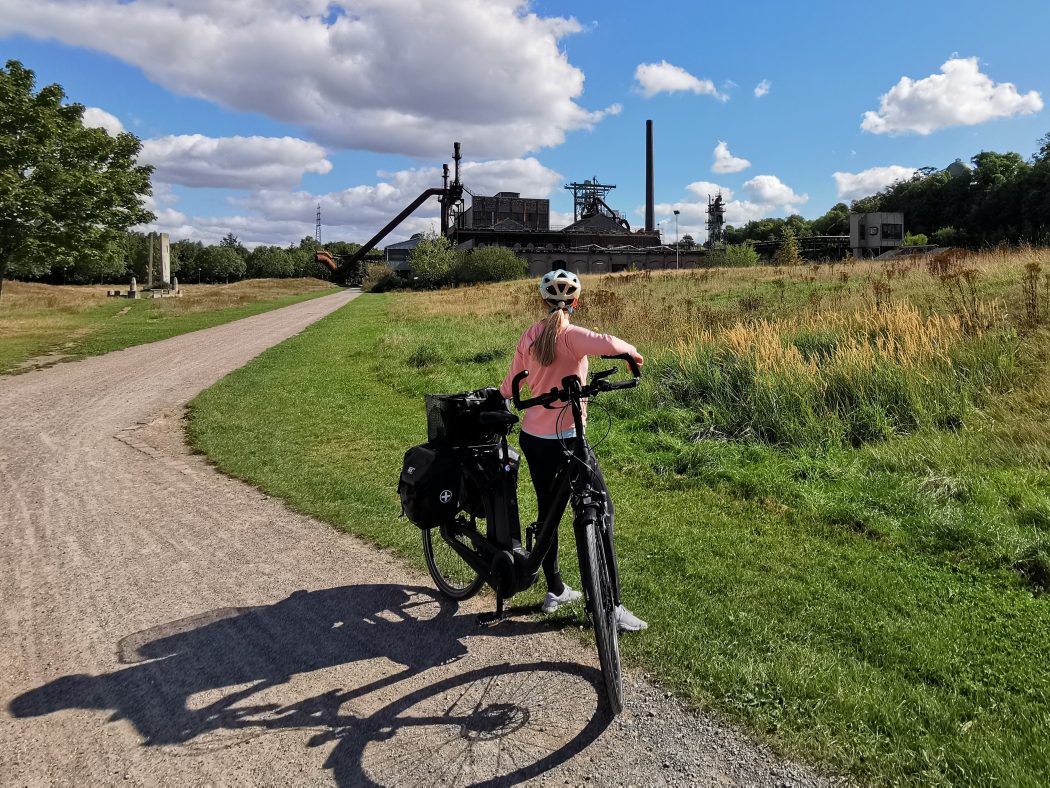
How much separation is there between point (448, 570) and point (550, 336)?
188cm

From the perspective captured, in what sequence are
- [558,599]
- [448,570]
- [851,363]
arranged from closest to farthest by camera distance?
1. [558,599]
2. [448,570]
3. [851,363]

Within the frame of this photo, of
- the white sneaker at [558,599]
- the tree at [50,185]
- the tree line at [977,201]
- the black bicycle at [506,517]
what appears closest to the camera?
the black bicycle at [506,517]

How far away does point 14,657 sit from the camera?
3635 mm

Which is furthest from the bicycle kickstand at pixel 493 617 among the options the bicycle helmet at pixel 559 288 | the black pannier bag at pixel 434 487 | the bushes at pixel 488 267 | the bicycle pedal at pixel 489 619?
the bushes at pixel 488 267

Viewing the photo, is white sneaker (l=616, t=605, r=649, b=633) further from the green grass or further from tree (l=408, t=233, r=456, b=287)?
tree (l=408, t=233, r=456, b=287)

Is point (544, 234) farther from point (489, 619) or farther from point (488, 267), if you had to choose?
point (489, 619)

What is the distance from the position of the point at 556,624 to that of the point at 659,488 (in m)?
3.07

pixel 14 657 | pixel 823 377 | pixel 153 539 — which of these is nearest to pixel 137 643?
pixel 14 657

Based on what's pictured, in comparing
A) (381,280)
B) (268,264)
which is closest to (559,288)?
(381,280)

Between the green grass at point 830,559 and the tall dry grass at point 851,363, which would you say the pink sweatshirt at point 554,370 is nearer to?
the green grass at point 830,559

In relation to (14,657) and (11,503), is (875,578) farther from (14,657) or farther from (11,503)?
(11,503)

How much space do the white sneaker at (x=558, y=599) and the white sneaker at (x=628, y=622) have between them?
388mm

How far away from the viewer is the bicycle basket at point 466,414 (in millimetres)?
3953

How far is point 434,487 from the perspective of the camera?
3920 mm
